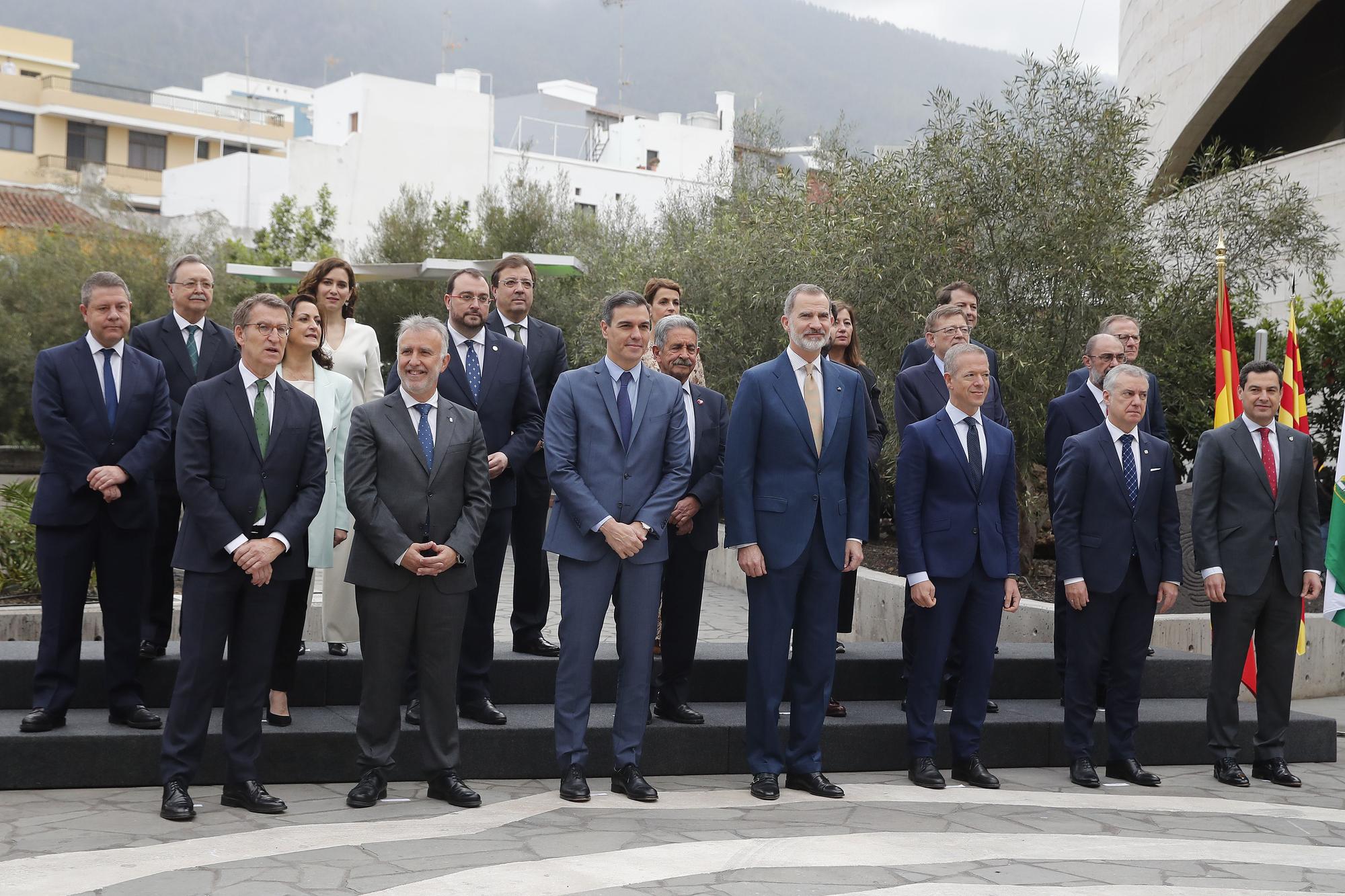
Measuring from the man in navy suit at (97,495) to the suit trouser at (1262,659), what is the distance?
5435 mm

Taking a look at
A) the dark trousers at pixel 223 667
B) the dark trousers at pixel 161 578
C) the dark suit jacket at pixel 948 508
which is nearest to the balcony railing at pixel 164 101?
the dark trousers at pixel 161 578

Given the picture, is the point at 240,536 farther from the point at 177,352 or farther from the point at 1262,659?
the point at 1262,659

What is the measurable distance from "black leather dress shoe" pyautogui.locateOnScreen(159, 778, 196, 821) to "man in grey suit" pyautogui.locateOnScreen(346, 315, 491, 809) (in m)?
0.66

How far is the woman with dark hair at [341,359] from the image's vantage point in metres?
6.95

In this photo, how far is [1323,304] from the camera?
14.0 m

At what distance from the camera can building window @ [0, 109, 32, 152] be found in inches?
2104

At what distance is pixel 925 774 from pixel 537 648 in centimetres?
224

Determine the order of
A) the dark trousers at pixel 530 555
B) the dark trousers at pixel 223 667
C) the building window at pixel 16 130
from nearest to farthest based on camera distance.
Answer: the dark trousers at pixel 223 667 → the dark trousers at pixel 530 555 → the building window at pixel 16 130

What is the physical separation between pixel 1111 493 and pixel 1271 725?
1.58 meters

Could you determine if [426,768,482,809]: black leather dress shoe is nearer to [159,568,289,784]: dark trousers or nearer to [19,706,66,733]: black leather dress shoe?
[159,568,289,784]: dark trousers

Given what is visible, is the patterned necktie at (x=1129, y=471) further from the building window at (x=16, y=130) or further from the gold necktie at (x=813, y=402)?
the building window at (x=16, y=130)

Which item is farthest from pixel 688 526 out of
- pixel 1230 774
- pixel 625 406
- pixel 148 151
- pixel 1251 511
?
pixel 148 151

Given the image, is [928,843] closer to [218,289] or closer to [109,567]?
[109,567]

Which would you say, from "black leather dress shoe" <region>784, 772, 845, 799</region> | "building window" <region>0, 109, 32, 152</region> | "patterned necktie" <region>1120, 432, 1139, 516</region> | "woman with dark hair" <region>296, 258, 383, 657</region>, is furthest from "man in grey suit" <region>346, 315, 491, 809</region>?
"building window" <region>0, 109, 32, 152</region>
